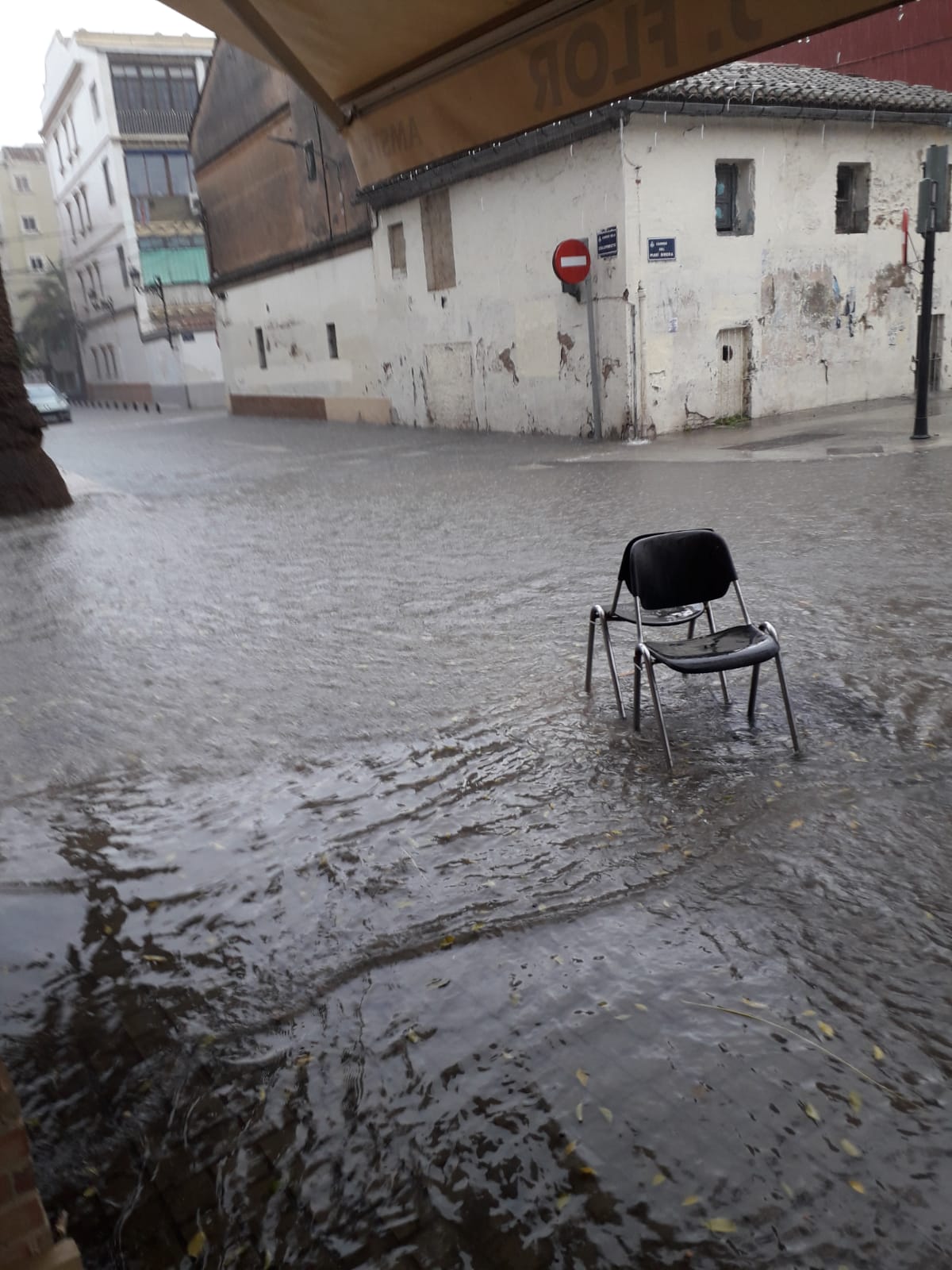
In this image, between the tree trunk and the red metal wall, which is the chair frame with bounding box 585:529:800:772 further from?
the red metal wall

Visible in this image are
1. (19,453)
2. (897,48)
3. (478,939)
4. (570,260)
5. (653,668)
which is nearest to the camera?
(478,939)

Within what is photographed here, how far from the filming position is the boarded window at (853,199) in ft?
63.0

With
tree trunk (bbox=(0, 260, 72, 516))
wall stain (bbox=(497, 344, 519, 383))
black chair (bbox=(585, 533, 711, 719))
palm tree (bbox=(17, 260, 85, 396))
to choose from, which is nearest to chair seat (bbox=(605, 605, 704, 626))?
black chair (bbox=(585, 533, 711, 719))

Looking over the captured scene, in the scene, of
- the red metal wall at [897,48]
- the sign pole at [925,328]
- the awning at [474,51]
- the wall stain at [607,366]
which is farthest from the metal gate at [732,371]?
the awning at [474,51]

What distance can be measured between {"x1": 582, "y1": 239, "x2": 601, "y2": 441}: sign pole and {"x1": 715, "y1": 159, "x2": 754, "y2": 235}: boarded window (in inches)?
101

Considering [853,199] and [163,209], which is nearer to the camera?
[853,199]

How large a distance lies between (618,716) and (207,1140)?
10.0 ft

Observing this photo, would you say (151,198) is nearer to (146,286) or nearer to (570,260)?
(146,286)

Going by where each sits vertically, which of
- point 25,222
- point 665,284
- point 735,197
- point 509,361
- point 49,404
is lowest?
point 49,404

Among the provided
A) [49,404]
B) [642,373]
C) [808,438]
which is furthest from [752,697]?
[49,404]

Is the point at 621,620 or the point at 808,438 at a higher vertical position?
the point at 621,620

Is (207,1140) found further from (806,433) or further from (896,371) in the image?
(896,371)

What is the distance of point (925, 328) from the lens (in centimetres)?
1291

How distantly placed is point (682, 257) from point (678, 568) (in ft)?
44.3
